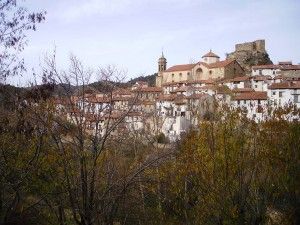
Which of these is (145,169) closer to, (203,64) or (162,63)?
(203,64)

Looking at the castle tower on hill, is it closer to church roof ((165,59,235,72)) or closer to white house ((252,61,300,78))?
church roof ((165,59,235,72))

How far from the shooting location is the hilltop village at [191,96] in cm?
A: 1254

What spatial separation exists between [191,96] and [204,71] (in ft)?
83.2

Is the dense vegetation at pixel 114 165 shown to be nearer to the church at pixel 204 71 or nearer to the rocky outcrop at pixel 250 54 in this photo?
the church at pixel 204 71

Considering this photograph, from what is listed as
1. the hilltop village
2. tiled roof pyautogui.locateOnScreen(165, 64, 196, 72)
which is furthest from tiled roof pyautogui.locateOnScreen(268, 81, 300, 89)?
tiled roof pyautogui.locateOnScreen(165, 64, 196, 72)

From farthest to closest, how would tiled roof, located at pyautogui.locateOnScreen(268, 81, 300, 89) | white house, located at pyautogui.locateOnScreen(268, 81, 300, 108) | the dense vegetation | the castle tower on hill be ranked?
the castle tower on hill → tiled roof, located at pyautogui.locateOnScreen(268, 81, 300, 89) → white house, located at pyautogui.locateOnScreen(268, 81, 300, 108) → the dense vegetation

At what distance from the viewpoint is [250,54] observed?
89688 mm

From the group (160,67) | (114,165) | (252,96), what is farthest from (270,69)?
(114,165)

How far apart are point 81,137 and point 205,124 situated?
15.5 ft

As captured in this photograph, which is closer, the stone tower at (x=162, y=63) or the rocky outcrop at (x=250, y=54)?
the rocky outcrop at (x=250, y=54)

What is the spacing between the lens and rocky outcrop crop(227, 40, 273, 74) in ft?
288

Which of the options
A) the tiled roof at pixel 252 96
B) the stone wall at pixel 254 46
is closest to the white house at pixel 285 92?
the tiled roof at pixel 252 96

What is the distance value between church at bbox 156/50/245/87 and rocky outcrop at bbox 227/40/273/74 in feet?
13.2

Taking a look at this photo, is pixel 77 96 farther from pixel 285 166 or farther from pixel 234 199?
pixel 285 166
